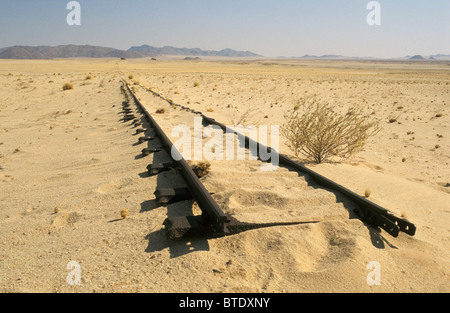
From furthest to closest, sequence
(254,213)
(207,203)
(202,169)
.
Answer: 1. (202,169)
2. (254,213)
3. (207,203)

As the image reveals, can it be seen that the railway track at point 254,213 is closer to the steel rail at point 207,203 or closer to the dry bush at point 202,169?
the steel rail at point 207,203

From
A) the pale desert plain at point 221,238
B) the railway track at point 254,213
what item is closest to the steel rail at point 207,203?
the railway track at point 254,213

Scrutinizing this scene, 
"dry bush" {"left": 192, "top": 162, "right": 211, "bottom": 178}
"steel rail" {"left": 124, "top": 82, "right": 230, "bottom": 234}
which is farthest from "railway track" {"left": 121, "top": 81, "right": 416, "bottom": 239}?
"dry bush" {"left": 192, "top": 162, "right": 211, "bottom": 178}

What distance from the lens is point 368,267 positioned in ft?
7.20

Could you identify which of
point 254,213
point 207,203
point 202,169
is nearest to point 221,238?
point 207,203

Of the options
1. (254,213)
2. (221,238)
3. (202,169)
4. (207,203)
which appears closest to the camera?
(221,238)

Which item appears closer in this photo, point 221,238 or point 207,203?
point 221,238

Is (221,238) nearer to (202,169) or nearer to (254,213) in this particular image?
(254,213)

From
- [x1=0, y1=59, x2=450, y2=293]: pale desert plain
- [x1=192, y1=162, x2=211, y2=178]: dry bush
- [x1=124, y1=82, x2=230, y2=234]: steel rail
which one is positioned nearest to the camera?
[x1=0, y1=59, x2=450, y2=293]: pale desert plain

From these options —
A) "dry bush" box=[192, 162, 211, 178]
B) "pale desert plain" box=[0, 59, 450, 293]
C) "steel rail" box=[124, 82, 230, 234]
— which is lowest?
"pale desert plain" box=[0, 59, 450, 293]

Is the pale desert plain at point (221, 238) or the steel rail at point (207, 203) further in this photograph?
the steel rail at point (207, 203)

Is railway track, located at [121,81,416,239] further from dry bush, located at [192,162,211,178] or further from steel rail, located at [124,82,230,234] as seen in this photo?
dry bush, located at [192,162,211,178]
